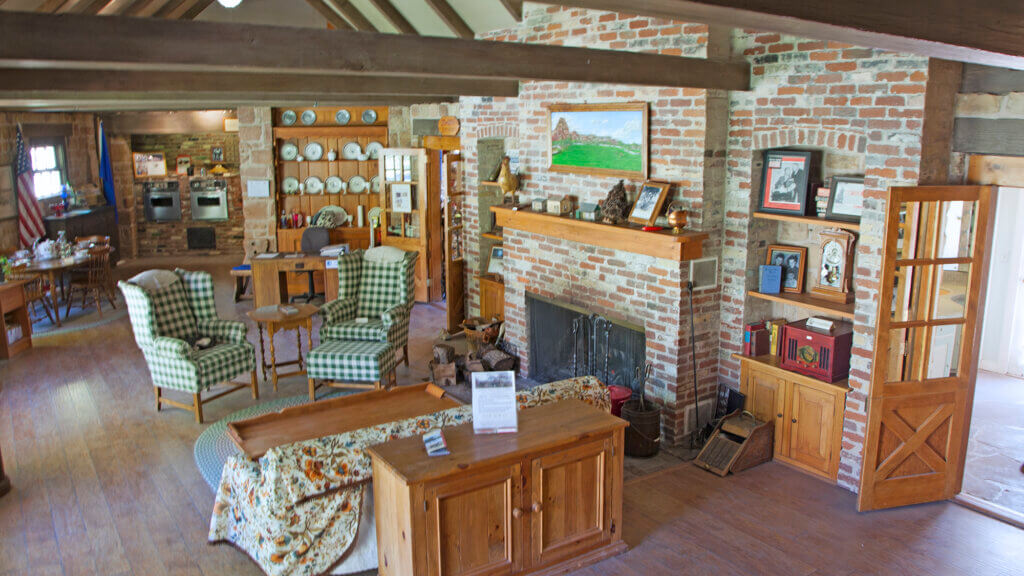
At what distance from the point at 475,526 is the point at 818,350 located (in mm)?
2992

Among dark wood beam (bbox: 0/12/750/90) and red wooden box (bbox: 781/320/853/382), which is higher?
dark wood beam (bbox: 0/12/750/90)

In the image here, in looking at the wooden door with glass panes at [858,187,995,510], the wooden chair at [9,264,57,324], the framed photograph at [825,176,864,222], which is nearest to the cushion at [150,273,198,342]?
the wooden chair at [9,264,57,324]

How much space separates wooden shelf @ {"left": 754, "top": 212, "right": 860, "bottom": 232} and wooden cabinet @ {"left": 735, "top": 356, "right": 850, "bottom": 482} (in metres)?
1.12

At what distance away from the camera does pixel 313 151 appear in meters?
11.9

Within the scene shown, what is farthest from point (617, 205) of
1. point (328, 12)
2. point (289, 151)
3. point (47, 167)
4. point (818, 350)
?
point (47, 167)

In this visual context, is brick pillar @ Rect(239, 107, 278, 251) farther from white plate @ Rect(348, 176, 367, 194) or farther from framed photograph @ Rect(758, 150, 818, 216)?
framed photograph @ Rect(758, 150, 818, 216)

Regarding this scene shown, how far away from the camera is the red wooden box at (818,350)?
5664mm

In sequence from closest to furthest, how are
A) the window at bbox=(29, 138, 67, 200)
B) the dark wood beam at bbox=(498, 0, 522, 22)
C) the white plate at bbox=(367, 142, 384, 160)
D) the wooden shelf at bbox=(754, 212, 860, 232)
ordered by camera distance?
the wooden shelf at bbox=(754, 212, 860, 232) → the dark wood beam at bbox=(498, 0, 522, 22) → the white plate at bbox=(367, 142, 384, 160) → the window at bbox=(29, 138, 67, 200)

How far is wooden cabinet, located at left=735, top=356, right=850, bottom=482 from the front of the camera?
565 centimetres

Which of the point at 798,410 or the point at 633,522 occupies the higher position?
the point at 798,410

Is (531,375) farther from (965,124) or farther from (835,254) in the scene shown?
(965,124)

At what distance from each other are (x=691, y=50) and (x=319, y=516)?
14.0 ft

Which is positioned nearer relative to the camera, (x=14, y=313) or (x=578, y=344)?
(x=578, y=344)

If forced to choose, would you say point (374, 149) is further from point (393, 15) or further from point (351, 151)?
point (393, 15)
